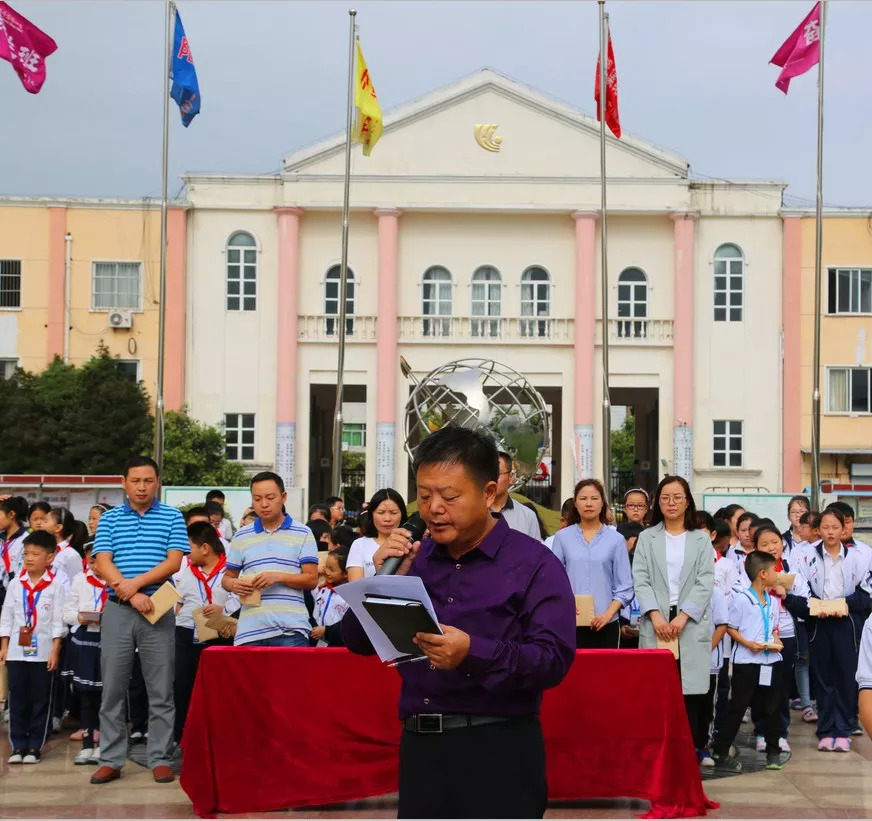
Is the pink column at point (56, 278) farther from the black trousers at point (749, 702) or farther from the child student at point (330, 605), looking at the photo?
the black trousers at point (749, 702)

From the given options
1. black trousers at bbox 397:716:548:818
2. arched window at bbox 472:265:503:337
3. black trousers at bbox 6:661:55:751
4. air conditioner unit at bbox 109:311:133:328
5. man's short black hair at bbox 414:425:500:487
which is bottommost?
black trousers at bbox 6:661:55:751

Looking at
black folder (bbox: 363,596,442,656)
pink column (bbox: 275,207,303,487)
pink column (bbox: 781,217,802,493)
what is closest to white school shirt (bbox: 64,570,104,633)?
black folder (bbox: 363,596,442,656)

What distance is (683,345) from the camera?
119 feet

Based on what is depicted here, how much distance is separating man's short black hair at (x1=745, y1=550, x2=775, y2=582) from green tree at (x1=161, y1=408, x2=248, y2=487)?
82.9ft

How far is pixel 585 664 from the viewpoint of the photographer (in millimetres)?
7812

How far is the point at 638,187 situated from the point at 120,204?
14.7m

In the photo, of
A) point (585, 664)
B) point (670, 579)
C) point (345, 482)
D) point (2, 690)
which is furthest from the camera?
point (345, 482)

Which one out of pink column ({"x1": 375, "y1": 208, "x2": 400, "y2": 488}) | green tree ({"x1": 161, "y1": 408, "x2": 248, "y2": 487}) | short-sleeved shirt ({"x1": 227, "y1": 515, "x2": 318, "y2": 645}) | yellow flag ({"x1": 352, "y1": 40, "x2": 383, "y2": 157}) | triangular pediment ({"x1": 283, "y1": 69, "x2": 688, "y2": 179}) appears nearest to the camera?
short-sleeved shirt ({"x1": 227, "y1": 515, "x2": 318, "y2": 645})

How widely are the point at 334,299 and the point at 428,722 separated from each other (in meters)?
33.2

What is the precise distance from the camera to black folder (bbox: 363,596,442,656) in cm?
373

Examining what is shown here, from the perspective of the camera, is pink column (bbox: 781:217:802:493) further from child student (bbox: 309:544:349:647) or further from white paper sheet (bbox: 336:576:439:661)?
white paper sheet (bbox: 336:576:439:661)

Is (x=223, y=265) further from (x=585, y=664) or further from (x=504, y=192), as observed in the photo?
(x=585, y=664)

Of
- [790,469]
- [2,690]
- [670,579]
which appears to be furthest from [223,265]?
[670,579]

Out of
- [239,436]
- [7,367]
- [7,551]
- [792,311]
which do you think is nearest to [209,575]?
[7,551]
